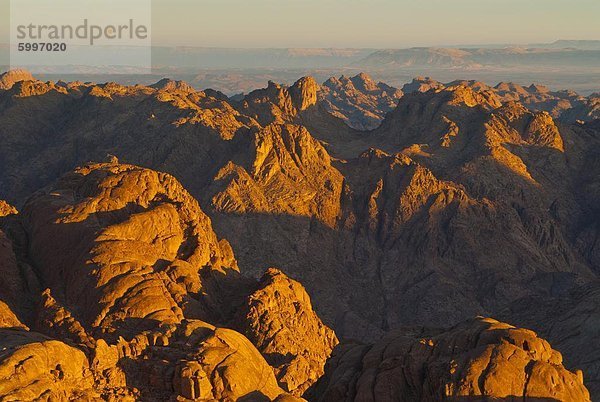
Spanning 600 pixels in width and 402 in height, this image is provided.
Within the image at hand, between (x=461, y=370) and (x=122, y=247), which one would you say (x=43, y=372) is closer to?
(x=122, y=247)

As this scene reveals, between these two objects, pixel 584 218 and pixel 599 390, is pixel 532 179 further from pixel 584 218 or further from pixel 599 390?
pixel 599 390

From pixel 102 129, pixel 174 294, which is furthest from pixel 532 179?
pixel 174 294

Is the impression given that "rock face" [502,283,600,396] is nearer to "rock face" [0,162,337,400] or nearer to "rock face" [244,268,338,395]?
"rock face" [244,268,338,395]

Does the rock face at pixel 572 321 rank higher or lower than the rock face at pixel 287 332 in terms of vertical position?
lower

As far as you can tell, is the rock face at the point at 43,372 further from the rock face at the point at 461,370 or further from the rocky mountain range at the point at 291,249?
the rock face at the point at 461,370

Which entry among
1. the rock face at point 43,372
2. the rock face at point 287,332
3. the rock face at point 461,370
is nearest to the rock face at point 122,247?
the rock face at point 287,332

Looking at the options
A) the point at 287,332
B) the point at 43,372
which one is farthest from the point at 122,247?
the point at 43,372
